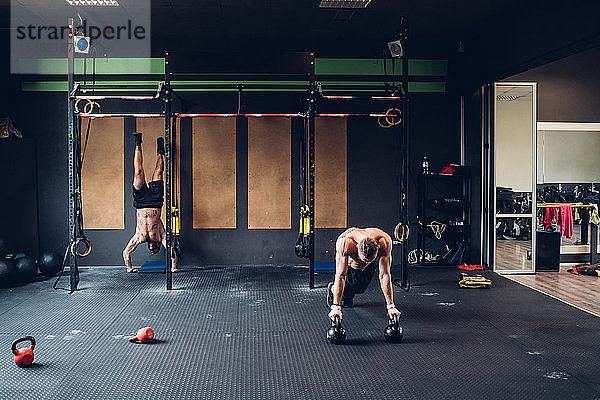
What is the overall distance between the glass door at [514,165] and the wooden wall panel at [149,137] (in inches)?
182

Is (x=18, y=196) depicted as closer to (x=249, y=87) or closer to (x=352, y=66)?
(x=249, y=87)

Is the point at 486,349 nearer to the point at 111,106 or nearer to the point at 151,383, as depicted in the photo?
the point at 151,383

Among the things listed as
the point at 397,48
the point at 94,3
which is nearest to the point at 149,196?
the point at 94,3

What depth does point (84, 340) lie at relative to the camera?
4320mm

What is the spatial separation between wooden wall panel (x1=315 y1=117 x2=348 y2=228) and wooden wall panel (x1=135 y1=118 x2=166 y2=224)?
7.41 feet

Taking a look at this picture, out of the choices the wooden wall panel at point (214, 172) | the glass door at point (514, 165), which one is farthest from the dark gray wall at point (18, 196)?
the glass door at point (514, 165)

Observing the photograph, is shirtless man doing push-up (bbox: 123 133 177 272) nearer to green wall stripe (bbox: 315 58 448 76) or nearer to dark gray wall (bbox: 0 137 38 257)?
dark gray wall (bbox: 0 137 38 257)

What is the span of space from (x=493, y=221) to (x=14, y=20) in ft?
21.4

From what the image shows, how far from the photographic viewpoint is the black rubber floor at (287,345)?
3336mm

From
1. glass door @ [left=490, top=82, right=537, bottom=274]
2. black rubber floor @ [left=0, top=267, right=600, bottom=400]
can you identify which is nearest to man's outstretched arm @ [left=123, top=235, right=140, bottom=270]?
black rubber floor @ [left=0, top=267, right=600, bottom=400]

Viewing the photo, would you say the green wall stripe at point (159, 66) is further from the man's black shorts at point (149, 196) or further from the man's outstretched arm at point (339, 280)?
the man's outstretched arm at point (339, 280)

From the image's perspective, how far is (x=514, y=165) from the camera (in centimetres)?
746

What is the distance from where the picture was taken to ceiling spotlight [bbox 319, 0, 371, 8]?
573 cm

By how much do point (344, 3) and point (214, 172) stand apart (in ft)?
10.3
